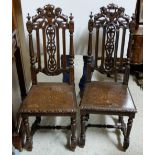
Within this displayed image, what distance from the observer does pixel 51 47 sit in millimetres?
1933

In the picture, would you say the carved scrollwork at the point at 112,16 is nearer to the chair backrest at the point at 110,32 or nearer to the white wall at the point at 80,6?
the chair backrest at the point at 110,32

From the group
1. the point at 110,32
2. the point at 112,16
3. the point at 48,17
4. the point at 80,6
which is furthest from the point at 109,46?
the point at 80,6

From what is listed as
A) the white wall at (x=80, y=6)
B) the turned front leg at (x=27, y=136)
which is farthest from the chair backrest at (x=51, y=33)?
the white wall at (x=80, y=6)

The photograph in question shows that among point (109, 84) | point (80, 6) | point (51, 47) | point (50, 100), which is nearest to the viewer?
point (50, 100)

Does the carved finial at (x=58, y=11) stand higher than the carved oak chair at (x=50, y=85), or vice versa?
the carved finial at (x=58, y=11)

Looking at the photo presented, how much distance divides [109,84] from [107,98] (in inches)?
8.7

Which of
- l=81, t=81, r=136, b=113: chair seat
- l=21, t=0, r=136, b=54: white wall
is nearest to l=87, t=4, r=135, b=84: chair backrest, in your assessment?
l=81, t=81, r=136, b=113: chair seat

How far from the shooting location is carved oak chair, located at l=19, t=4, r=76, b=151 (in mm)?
1736

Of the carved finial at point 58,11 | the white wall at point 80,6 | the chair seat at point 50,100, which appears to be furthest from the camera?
the white wall at point 80,6

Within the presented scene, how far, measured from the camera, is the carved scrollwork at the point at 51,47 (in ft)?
6.18

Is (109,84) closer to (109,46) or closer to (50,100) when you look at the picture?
(109,46)

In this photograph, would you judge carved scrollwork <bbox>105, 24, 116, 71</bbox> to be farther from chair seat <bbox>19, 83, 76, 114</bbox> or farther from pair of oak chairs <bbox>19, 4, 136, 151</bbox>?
chair seat <bbox>19, 83, 76, 114</bbox>
